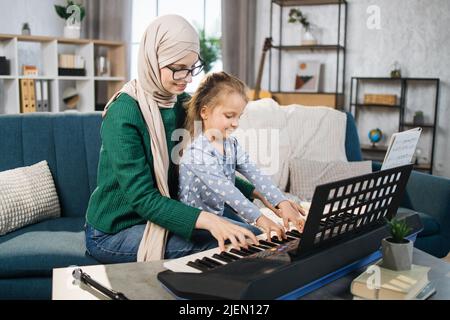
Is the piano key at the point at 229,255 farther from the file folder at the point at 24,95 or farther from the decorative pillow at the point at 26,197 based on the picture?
the file folder at the point at 24,95

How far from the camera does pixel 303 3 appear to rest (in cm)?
529

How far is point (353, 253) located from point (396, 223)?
0.12 meters

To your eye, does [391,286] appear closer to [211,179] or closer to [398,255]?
[398,255]

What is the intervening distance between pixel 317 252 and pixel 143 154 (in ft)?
2.05

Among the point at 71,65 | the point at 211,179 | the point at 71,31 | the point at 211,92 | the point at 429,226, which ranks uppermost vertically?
the point at 71,31

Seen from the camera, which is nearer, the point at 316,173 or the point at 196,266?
the point at 196,266

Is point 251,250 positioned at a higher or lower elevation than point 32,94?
lower

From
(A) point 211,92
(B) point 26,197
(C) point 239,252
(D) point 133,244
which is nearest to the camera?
(C) point 239,252

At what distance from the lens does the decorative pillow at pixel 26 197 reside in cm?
215

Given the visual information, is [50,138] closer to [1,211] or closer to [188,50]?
[1,211]

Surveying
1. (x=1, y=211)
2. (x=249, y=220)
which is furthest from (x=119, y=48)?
→ (x=249, y=220)

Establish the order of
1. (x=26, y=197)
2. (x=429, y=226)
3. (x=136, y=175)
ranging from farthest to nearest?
(x=429, y=226) → (x=26, y=197) → (x=136, y=175)

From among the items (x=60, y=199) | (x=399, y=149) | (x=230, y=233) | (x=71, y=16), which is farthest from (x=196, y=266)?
(x=71, y=16)

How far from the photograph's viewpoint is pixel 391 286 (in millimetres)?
1075
